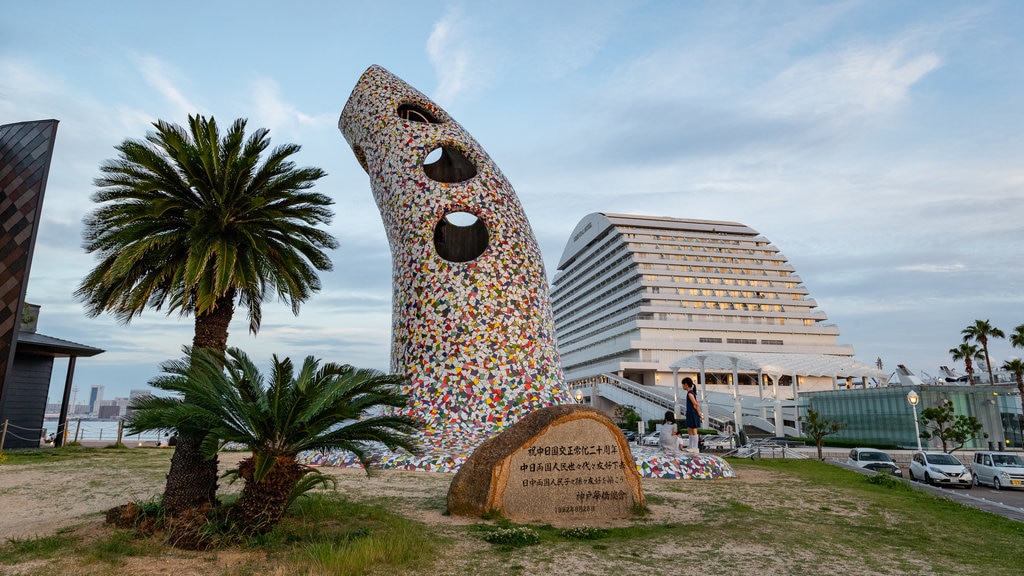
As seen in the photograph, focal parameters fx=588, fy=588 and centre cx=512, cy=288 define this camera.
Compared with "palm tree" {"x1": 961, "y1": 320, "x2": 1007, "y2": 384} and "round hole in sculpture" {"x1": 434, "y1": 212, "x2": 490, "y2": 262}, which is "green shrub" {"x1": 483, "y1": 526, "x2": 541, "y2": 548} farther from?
"palm tree" {"x1": 961, "y1": 320, "x2": 1007, "y2": 384}

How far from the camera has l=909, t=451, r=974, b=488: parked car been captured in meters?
17.1

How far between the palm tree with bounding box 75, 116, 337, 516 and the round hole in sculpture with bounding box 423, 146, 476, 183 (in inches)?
313

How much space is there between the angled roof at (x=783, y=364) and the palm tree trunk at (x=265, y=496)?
38122mm

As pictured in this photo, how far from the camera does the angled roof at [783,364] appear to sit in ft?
135

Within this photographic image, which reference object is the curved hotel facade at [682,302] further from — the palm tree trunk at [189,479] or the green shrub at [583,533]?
the palm tree trunk at [189,479]

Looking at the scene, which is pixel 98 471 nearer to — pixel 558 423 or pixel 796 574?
pixel 558 423

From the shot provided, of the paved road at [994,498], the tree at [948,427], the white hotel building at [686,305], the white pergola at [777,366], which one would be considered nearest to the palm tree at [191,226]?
the paved road at [994,498]

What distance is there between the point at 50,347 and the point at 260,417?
1911 centimetres

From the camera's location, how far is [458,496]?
26.0ft

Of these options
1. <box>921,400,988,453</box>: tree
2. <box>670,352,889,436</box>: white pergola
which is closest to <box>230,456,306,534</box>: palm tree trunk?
<box>921,400,988,453</box>: tree

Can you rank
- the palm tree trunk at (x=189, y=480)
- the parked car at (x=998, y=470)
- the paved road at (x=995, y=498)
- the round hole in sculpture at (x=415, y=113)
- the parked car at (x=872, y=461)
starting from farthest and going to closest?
the parked car at (x=872, y=461), the round hole in sculpture at (x=415, y=113), the parked car at (x=998, y=470), the paved road at (x=995, y=498), the palm tree trunk at (x=189, y=480)

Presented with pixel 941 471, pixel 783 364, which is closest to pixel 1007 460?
pixel 941 471

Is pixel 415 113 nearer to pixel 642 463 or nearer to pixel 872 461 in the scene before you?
pixel 642 463

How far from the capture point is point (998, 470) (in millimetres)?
16953
